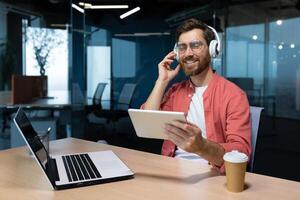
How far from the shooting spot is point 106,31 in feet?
16.3

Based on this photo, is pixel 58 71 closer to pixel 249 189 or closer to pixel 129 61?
pixel 129 61

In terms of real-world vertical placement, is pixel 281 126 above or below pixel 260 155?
above

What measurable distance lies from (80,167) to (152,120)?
367mm

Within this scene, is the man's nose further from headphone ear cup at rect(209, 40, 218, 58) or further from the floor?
the floor

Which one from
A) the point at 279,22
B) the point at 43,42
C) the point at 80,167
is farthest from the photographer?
the point at 43,42

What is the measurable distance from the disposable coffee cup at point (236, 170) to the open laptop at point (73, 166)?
35cm

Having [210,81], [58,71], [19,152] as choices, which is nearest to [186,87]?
[210,81]

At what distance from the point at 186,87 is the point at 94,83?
3.37 metres

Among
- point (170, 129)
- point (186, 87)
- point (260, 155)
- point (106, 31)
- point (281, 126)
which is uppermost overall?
point (106, 31)

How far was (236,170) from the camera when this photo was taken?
1.08 m

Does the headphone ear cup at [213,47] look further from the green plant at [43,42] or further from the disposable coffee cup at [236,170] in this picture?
the green plant at [43,42]

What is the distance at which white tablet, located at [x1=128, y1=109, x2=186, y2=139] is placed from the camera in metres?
1.08

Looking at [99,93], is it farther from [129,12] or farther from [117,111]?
[129,12]

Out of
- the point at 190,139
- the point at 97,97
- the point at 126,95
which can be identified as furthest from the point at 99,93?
the point at 190,139
